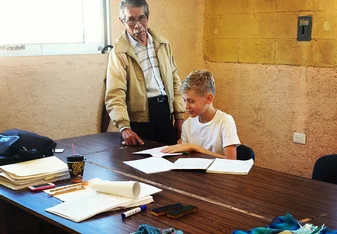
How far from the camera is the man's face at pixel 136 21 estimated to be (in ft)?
9.35

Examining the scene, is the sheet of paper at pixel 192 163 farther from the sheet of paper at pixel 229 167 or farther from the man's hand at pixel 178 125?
the man's hand at pixel 178 125

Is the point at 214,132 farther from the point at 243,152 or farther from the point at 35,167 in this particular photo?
the point at 35,167

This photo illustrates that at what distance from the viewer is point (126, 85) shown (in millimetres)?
2979

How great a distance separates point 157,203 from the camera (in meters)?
1.82

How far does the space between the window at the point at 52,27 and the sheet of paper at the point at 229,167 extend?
172 cm

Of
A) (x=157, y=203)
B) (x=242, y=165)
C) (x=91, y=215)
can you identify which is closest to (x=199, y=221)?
(x=157, y=203)

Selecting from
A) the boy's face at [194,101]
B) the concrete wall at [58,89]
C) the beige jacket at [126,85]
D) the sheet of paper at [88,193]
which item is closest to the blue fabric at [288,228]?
the sheet of paper at [88,193]

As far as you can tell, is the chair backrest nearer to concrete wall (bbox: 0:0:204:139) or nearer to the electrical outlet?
the electrical outlet

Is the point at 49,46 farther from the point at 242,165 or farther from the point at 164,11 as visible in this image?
the point at 242,165

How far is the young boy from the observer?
2.54 metres

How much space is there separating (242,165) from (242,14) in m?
2.16

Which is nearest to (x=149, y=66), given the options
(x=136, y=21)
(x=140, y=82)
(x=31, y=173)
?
(x=140, y=82)

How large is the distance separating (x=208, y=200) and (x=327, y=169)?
0.75m

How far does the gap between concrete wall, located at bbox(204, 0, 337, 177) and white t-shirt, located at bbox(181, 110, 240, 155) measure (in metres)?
1.33
